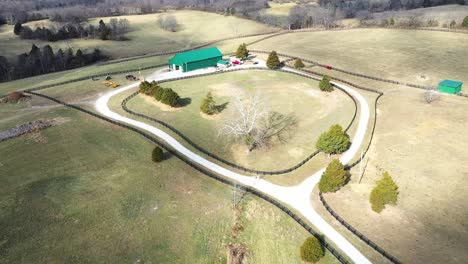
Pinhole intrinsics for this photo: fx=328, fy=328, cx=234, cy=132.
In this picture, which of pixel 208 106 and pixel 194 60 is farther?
pixel 194 60

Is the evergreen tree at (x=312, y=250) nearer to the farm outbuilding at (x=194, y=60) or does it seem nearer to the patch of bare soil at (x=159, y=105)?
the patch of bare soil at (x=159, y=105)

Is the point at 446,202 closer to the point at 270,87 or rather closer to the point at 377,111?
the point at 377,111

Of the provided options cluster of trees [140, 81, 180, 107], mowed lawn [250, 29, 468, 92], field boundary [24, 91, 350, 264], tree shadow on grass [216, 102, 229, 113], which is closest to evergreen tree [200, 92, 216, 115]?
tree shadow on grass [216, 102, 229, 113]

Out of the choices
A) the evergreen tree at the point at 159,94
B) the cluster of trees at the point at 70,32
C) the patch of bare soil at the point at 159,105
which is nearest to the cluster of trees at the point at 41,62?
the cluster of trees at the point at 70,32

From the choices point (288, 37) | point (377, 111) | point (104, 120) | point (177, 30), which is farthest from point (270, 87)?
point (177, 30)

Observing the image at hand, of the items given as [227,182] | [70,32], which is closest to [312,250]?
[227,182]

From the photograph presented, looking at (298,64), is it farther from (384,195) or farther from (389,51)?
(384,195)
